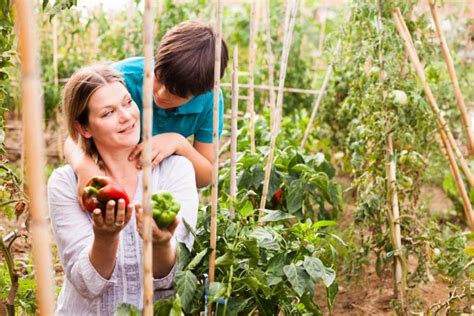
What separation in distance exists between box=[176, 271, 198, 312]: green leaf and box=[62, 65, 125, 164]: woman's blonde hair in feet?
1.38

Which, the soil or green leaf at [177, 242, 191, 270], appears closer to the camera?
green leaf at [177, 242, 191, 270]

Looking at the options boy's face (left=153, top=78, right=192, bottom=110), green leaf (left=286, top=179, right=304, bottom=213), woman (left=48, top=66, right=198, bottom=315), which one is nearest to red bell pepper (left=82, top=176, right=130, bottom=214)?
woman (left=48, top=66, right=198, bottom=315)

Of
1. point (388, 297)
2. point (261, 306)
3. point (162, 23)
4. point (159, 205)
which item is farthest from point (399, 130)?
point (162, 23)

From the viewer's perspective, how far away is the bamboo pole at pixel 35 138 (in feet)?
3.08

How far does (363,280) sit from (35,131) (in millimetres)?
2387

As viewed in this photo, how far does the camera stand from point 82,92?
5.52ft

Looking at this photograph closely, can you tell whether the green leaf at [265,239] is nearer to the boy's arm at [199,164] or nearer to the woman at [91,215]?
the woman at [91,215]

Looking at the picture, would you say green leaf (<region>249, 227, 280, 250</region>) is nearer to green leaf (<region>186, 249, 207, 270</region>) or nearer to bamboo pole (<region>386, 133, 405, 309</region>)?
green leaf (<region>186, 249, 207, 270</region>)

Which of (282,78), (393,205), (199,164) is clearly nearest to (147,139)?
(199,164)

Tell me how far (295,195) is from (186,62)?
916mm

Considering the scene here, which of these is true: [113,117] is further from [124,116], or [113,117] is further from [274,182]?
[274,182]

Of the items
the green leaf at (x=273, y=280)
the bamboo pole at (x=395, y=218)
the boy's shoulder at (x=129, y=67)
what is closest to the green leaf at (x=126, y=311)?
the green leaf at (x=273, y=280)

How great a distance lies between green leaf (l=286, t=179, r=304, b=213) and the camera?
8.48 ft

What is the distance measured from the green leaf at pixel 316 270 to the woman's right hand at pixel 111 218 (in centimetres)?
49
